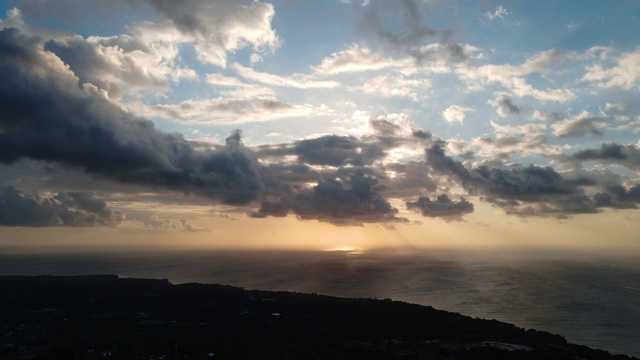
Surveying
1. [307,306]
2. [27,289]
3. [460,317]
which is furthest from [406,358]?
[27,289]

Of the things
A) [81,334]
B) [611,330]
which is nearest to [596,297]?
[611,330]

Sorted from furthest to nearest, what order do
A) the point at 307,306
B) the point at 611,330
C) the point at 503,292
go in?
the point at 503,292, the point at 307,306, the point at 611,330

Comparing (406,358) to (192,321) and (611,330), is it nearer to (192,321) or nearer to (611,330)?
(192,321)

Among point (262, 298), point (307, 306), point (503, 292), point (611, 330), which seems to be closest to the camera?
point (611, 330)

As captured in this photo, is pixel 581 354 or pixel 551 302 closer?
pixel 581 354

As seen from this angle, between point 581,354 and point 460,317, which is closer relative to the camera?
point 581,354

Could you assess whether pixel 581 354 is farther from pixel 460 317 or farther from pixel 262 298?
pixel 262 298
